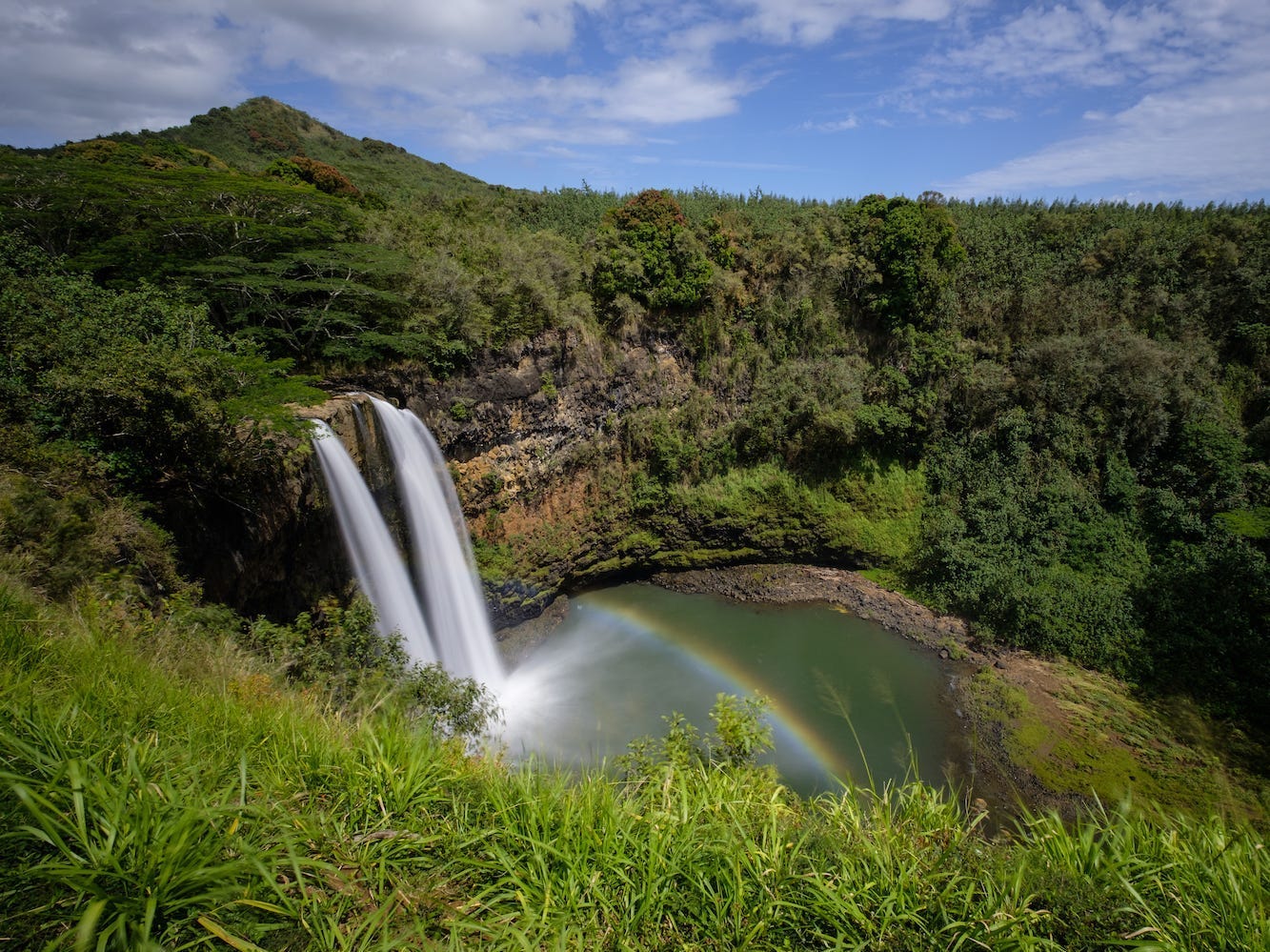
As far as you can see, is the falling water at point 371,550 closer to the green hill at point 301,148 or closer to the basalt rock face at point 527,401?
the basalt rock face at point 527,401

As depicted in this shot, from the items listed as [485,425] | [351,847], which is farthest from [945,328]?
[351,847]

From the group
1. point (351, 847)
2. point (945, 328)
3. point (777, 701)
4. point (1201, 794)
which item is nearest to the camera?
point (351, 847)


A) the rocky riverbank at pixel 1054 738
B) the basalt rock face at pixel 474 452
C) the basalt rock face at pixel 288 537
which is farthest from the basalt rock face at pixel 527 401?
the rocky riverbank at pixel 1054 738

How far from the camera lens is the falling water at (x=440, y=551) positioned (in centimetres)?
1055

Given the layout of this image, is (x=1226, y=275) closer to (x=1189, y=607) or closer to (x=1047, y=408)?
(x=1047, y=408)

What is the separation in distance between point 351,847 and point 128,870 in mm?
808

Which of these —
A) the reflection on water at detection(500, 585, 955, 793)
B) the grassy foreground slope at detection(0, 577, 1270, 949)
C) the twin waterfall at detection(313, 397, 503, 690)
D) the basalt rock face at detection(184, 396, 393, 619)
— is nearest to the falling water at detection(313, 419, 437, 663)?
the twin waterfall at detection(313, 397, 503, 690)

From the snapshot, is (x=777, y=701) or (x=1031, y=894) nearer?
(x=1031, y=894)

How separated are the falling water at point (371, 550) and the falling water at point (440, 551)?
0.58 metres

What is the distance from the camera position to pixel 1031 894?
2338 millimetres

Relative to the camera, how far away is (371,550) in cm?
945

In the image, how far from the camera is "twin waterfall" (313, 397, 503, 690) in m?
9.11

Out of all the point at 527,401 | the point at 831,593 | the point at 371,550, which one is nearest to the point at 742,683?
the point at 831,593

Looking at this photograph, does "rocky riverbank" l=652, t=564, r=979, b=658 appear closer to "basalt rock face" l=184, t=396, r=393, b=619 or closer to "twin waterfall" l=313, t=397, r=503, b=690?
"twin waterfall" l=313, t=397, r=503, b=690
